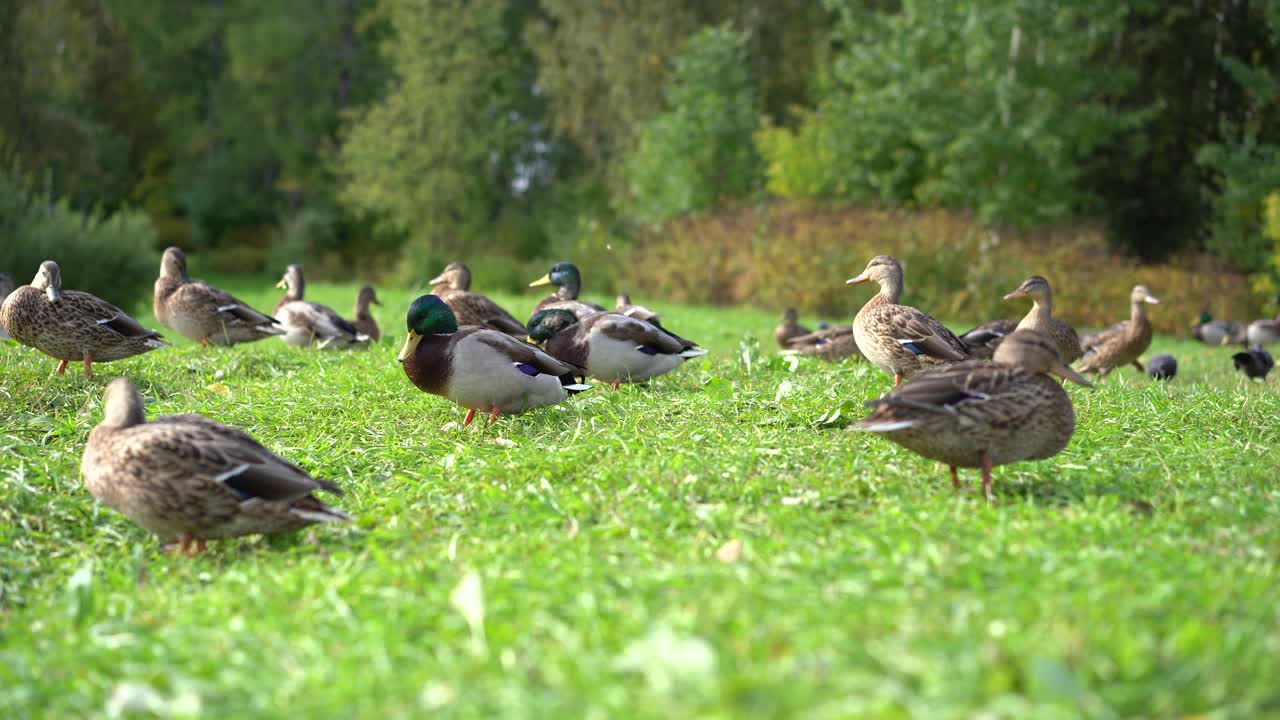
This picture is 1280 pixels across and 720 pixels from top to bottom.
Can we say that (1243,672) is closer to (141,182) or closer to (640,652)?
(640,652)

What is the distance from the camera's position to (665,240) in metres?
27.1

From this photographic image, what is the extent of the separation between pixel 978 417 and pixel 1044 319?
4.63 metres

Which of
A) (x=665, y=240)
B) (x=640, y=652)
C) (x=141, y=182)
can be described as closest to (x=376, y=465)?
(x=640, y=652)

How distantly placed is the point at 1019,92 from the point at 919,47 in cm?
291

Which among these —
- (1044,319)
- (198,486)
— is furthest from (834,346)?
(198,486)

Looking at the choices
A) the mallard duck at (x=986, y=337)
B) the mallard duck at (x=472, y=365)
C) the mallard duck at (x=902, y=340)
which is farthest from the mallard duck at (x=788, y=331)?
the mallard duck at (x=472, y=365)

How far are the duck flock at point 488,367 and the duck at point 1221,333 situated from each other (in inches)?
229

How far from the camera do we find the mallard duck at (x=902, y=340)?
7.40 m

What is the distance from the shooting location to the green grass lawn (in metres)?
2.68


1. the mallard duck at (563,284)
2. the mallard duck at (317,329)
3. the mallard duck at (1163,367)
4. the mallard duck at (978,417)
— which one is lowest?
the mallard duck at (1163,367)

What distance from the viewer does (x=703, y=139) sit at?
3020cm

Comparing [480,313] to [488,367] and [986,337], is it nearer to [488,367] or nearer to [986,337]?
[488,367]

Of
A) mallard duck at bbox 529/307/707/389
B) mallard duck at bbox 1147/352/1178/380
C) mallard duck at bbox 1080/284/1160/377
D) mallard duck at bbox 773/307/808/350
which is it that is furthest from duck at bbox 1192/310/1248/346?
mallard duck at bbox 529/307/707/389

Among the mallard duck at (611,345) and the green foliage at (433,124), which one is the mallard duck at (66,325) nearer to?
the mallard duck at (611,345)
